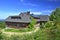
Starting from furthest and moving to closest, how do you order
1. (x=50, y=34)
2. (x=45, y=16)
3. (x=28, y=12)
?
1. (x=45, y=16)
2. (x=28, y=12)
3. (x=50, y=34)

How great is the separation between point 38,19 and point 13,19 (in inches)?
122

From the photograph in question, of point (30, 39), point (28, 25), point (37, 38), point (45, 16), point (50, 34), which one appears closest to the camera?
point (30, 39)

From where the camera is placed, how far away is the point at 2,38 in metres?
6.68

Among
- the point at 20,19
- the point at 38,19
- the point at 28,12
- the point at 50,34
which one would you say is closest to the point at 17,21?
the point at 20,19

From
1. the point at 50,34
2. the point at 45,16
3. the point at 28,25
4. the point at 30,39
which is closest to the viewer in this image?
the point at 30,39

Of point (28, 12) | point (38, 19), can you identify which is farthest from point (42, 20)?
point (28, 12)

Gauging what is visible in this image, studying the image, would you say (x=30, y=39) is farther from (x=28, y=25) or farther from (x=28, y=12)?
(x=28, y=12)

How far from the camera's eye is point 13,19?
17.4 m

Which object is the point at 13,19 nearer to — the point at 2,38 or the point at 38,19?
the point at 38,19

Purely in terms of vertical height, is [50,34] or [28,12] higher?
[28,12]

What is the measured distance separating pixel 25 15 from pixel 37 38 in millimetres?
10602

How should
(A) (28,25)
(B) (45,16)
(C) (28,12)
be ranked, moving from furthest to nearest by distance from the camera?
(B) (45,16) → (C) (28,12) → (A) (28,25)

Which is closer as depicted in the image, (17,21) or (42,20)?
(17,21)

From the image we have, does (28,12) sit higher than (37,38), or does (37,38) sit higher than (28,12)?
(28,12)
